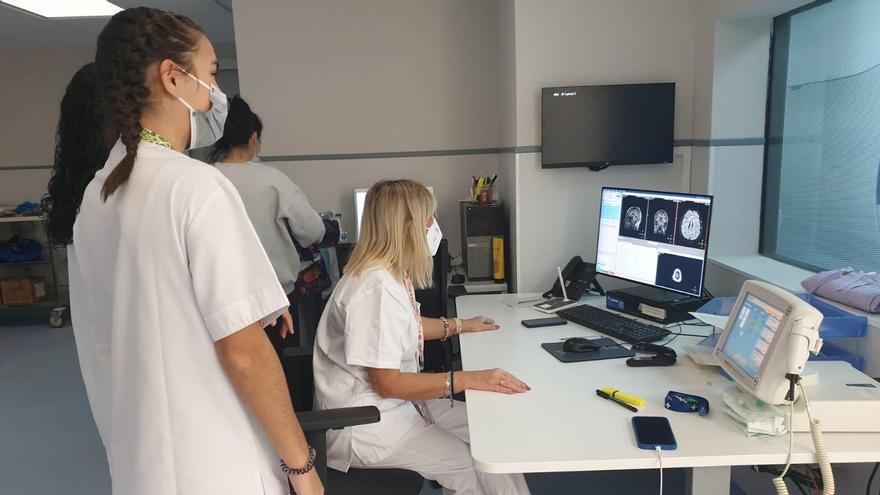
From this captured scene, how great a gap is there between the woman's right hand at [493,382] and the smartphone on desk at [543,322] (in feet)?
1.78

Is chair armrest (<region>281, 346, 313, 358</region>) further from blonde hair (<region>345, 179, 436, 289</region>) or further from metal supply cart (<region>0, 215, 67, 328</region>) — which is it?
metal supply cart (<region>0, 215, 67, 328</region>)

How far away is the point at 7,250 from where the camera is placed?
17.0ft

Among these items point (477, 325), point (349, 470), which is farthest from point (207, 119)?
point (477, 325)

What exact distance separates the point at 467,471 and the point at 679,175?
1.73 metres

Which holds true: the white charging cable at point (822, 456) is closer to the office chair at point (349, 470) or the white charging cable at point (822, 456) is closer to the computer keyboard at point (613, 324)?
the computer keyboard at point (613, 324)

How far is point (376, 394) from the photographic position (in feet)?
5.48

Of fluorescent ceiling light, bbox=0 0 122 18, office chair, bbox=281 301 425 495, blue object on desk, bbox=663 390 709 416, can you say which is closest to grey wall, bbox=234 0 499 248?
fluorescent ceiling light, bbox=0 0 122 18

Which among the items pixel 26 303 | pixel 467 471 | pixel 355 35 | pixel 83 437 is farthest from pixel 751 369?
pixel 26 303

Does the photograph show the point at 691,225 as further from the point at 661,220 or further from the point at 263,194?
the point at 263,194

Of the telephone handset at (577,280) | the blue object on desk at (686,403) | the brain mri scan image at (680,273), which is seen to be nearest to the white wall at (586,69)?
the telephone handset at (577,280)

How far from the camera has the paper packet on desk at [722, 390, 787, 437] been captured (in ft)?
4.27

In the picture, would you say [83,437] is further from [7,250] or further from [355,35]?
[7,250]

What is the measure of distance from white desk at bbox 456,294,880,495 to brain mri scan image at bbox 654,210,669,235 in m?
0.43

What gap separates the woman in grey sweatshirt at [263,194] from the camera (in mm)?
2430
